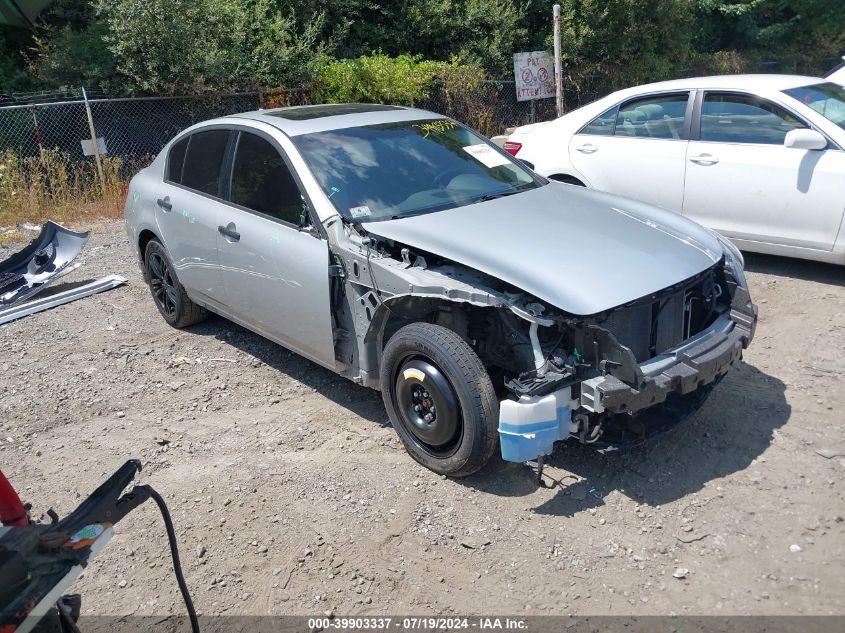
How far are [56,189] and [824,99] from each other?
9.77 meters

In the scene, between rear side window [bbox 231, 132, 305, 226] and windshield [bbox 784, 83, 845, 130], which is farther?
windshield [bbox 784, 83, 845, 130]

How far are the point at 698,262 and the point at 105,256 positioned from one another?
7.01 m

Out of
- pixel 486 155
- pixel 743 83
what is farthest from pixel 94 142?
pixel 743 83

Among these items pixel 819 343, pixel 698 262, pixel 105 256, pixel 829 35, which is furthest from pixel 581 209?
pixel 829 35

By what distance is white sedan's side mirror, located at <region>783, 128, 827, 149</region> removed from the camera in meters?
6.12

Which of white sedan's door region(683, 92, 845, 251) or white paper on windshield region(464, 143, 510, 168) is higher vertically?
white paper on windshield region(464, 143, 510, 168)

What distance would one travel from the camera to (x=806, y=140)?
6125 millimetres

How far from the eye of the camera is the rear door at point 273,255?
15.0 ft

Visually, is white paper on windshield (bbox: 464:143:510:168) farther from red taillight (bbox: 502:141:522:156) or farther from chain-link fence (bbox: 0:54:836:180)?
chain-link fence (bbox: 0:54:836:180)

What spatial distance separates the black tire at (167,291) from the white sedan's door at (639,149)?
12.6ft

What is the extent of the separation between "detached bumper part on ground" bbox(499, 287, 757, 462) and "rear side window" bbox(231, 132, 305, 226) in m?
1.92

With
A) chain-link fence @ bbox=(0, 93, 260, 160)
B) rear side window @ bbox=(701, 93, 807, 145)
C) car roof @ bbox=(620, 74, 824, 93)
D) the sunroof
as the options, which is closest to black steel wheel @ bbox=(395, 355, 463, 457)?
the sunroof

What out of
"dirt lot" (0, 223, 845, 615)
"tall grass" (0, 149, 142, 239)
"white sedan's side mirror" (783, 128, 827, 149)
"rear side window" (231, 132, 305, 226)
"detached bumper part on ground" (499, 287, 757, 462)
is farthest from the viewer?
"tall grass" (0, 149, 142, 239)

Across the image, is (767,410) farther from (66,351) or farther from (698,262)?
(66,351)
